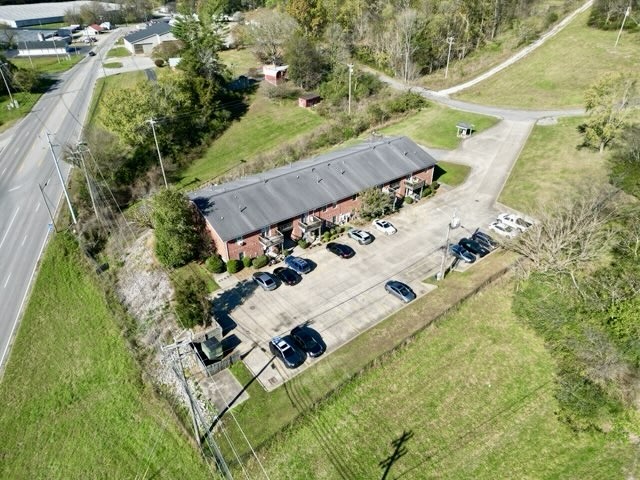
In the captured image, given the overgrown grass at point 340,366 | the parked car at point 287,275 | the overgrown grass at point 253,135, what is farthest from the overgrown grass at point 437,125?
the parked car at point 287,275

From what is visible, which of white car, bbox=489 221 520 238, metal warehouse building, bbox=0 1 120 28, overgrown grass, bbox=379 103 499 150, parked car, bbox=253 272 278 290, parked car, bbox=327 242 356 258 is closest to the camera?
parked car, bbox=253 272 278 290

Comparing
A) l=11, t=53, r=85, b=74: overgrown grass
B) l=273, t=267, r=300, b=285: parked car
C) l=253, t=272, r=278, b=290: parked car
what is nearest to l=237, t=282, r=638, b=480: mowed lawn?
l=253, t=272, r=278, b=290: parked car

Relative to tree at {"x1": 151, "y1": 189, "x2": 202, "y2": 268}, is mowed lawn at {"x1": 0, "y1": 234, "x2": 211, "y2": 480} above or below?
below

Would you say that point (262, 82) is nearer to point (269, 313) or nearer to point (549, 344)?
point (269, 313)

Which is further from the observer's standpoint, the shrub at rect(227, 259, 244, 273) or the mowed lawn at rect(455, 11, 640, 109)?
the mowed lawn at rect(455, 11, 640, 109)

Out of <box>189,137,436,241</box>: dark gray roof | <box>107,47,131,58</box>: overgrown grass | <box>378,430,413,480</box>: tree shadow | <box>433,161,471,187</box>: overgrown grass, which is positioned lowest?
<box>433,161,471,187</box>: overgrown grass

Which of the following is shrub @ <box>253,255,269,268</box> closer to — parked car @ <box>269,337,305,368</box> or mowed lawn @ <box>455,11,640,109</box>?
parked car @ <box>269,337,305,368</box>

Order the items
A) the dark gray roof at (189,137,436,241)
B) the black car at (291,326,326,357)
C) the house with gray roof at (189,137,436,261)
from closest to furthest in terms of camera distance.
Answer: the black car at (291,326,326,357), the house with gray roof at (189,137,436,261), the dark gray roof at (189,137,436,241)
